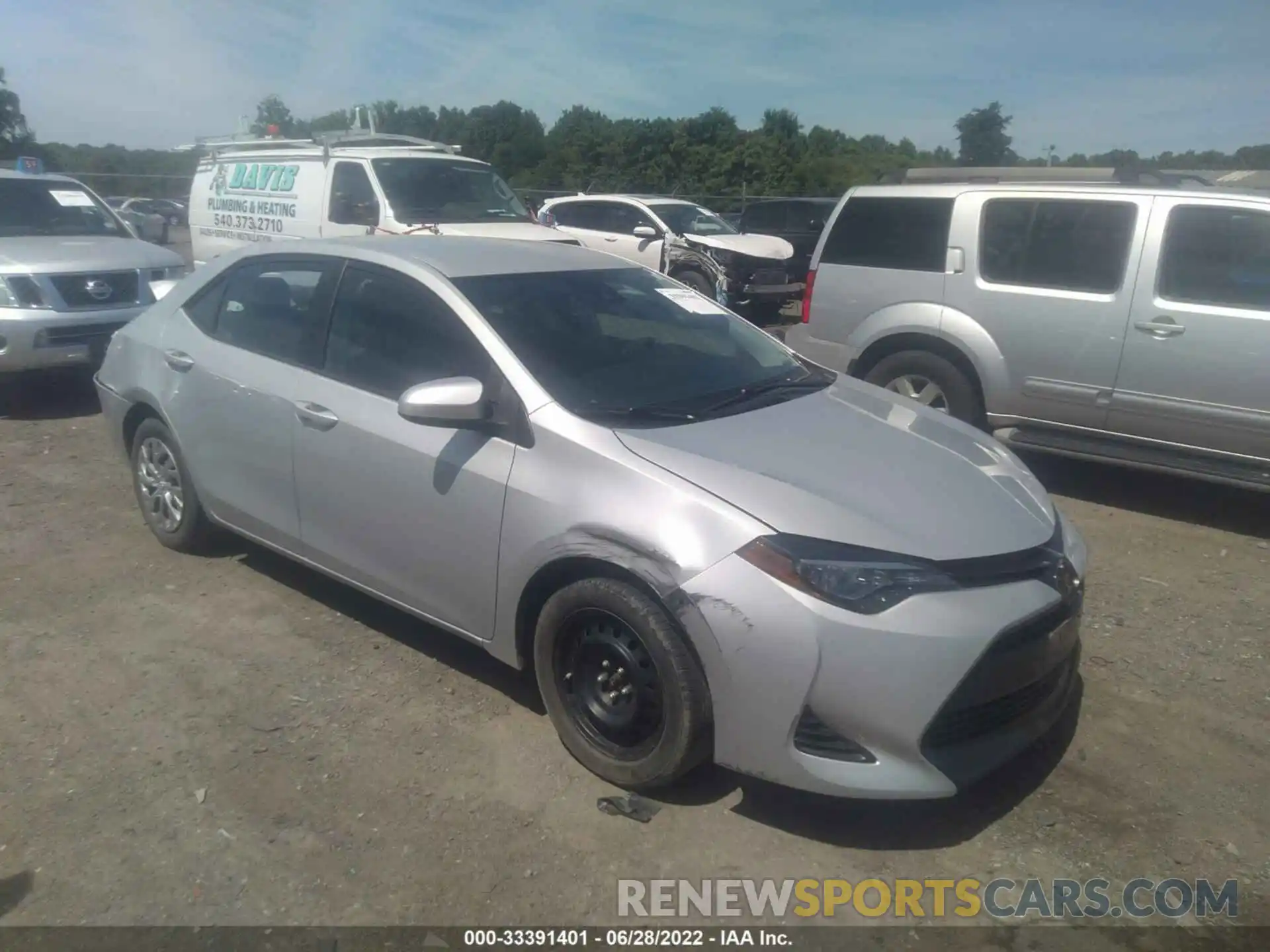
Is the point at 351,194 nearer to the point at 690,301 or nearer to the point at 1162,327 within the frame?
the point at 690,301

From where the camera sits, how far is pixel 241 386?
4371 millimetres

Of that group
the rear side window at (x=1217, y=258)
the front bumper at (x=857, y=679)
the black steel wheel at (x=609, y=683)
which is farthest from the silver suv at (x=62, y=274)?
the rear side window at (x=1217, y=258)

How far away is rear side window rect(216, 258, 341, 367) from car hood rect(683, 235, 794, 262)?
9.82 m

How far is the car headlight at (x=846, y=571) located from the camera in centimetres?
282

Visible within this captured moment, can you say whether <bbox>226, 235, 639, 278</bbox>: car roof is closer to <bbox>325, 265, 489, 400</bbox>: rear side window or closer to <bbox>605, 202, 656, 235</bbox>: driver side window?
<bbox>325, 265, 489, 400</bbox>: rear side window

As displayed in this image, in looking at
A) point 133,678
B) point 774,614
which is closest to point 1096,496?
point 774,614

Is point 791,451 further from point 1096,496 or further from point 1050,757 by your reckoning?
point 1096,496

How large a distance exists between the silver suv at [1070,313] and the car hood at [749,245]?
6.54m

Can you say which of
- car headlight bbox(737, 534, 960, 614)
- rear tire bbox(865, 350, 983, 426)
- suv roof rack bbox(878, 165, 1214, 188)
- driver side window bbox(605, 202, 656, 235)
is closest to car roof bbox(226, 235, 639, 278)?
car headlight bbox(737, 534, 960, 614)

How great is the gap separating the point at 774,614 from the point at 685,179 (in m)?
43.3

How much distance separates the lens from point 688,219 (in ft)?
50.7

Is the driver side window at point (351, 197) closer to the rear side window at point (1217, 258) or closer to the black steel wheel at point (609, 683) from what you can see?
the rear side window at point (1217, 258)

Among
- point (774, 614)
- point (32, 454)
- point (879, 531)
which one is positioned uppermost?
point (879, 531)

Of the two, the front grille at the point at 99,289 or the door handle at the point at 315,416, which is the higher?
the door handle at the point at 315,416
